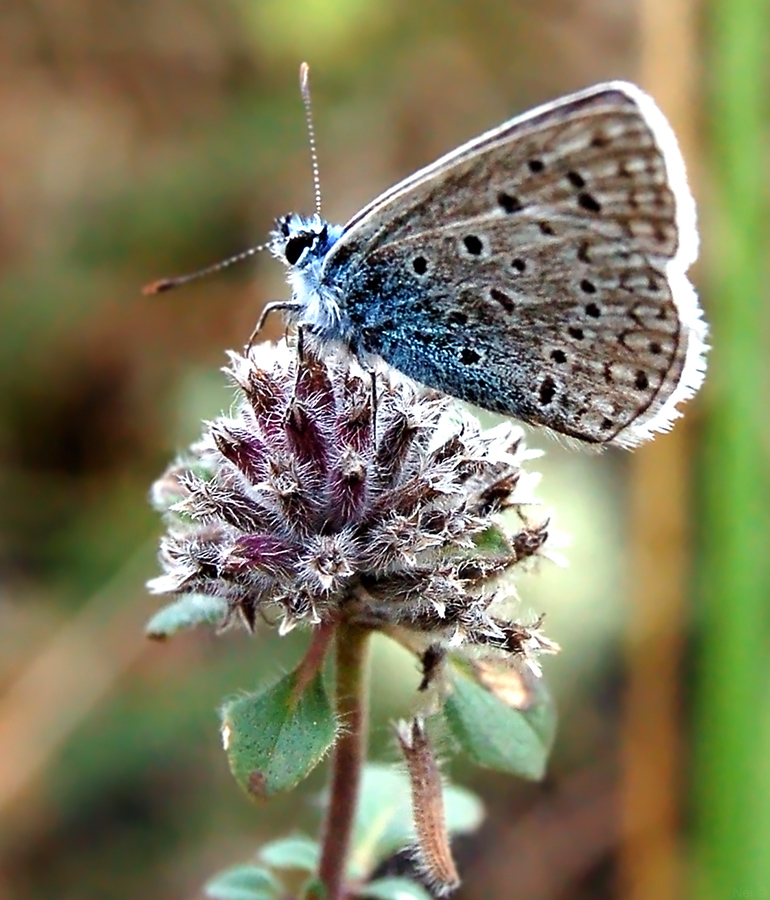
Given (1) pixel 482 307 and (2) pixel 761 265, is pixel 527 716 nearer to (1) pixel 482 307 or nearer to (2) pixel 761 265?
(1) pixel 482 307

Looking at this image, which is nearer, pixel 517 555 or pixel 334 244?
pixel 517 555

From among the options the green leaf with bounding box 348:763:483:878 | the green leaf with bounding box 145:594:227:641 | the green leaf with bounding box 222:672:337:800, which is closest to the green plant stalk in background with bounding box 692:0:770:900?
the green leaf with bounding box 348:763:483:878

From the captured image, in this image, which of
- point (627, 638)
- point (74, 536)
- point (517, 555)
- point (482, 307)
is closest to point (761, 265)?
point (627, 638)

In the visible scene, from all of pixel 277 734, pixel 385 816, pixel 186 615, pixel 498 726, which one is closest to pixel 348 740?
pixel 277 734

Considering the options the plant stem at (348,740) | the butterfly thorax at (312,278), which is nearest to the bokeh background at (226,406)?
the plant stem at (348,740)

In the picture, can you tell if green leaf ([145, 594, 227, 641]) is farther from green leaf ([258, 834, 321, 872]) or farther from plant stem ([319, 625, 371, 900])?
green leaf ([258, 834, 321, 872])

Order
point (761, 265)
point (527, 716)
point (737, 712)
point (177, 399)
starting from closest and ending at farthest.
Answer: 1. point (527, 716)
2. point (737, 712)
3. point (761, 265)
4. point (177, 399)

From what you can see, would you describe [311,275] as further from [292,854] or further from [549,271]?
[292,854]
